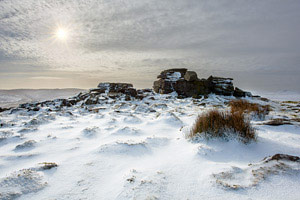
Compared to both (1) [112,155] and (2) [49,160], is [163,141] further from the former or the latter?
(2) [49,160]

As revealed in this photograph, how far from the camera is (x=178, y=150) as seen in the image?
8.84ft

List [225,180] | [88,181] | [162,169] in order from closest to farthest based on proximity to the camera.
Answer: [225,180]
[88,181]
[162,169]

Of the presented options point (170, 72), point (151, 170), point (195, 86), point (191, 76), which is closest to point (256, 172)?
point (151, 170)

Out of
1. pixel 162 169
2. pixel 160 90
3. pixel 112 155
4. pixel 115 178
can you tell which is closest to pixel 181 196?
pixel 162 169

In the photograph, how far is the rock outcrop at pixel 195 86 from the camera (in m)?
15.5

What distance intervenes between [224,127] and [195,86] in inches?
521

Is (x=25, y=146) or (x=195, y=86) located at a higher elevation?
(x=195, y=86)

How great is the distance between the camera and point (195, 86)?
15.6 m

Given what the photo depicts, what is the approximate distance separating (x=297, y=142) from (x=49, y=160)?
469 centimetres

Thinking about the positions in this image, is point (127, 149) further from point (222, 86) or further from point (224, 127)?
point (222, 86)

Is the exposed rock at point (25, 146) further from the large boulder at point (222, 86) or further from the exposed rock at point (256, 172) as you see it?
the large boulder at point (222, 86)

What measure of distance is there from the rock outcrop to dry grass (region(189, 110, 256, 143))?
12184 mm

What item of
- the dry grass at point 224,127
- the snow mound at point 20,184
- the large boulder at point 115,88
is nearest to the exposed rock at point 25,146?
the snow mound at point 20,184

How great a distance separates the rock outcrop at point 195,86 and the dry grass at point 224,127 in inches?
480
